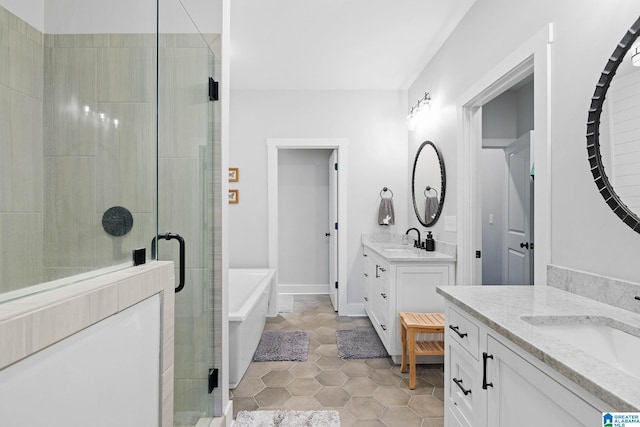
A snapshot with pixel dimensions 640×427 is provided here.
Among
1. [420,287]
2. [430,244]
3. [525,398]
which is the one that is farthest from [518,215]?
[525,398]

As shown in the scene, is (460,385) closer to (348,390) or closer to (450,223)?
(348,390)

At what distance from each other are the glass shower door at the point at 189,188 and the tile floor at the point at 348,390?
1.74 feet

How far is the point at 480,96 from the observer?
2.25 metres

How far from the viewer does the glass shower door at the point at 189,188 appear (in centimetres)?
133

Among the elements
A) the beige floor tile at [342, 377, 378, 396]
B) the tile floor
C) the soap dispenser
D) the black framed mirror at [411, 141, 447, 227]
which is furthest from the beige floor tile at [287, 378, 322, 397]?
the black framed mirror at [411, 141, 447, 227]

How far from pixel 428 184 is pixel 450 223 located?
1.93 ft

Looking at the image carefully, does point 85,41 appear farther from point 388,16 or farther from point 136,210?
point 388,16

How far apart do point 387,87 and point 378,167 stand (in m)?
0.93

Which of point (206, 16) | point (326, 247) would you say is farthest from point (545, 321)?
point (326, 247)

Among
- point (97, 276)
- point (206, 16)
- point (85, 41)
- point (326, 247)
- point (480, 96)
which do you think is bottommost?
point (326, 247)

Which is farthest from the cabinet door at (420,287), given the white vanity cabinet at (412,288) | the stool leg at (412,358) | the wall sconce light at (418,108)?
the wall sconce light at (418,108)

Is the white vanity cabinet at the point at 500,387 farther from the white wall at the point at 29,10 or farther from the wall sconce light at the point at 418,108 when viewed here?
the wall sconce light at the point at 418,108

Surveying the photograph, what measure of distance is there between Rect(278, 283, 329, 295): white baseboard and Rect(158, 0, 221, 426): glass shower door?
10.7 feet

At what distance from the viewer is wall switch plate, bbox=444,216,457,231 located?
8.70 feet
